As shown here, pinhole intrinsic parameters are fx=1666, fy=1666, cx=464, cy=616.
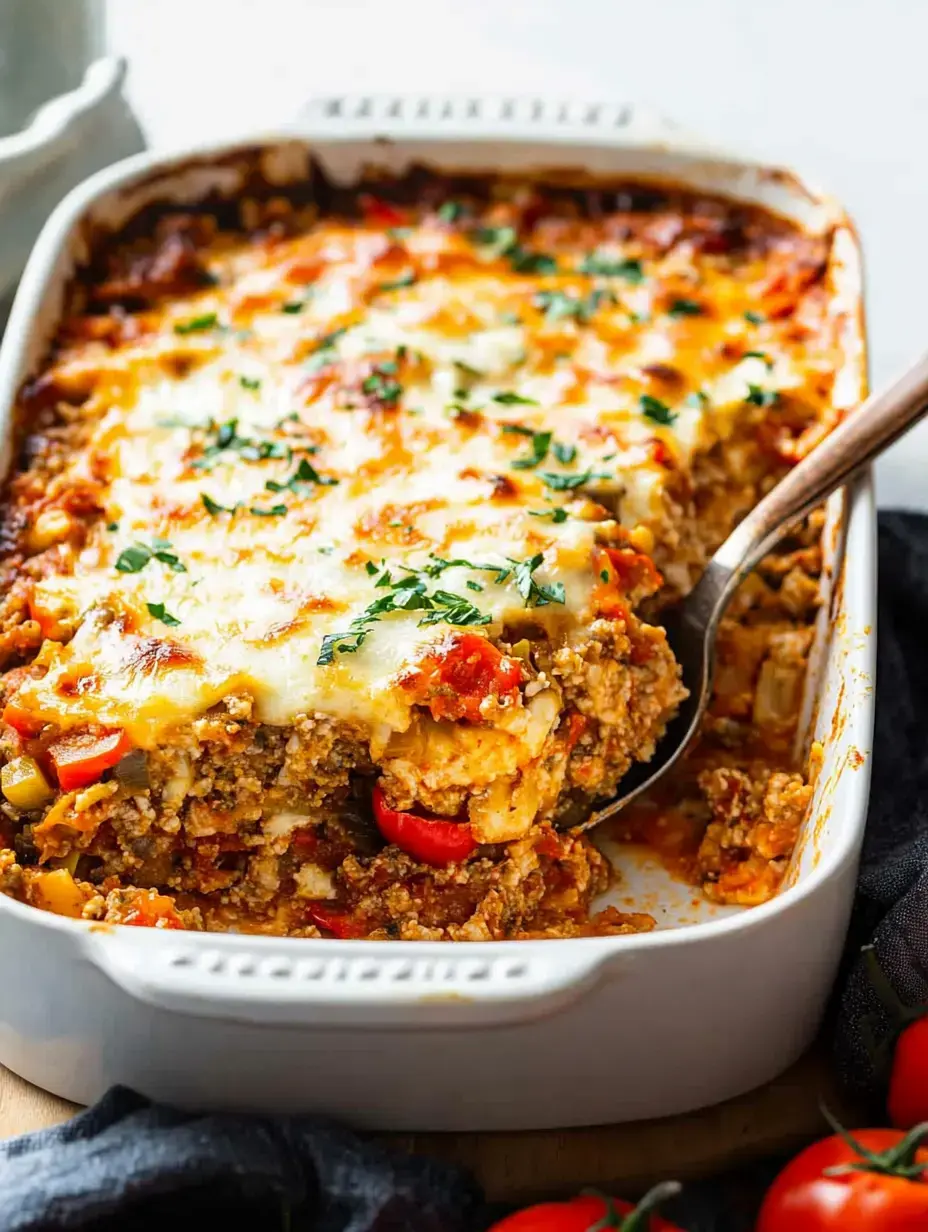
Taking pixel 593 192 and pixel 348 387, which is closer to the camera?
pixel 348 387

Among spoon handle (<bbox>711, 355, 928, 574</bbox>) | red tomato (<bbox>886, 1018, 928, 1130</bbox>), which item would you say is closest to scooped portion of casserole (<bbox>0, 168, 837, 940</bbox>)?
spoon handle (<bbox>711, 355, 928, 574</bbox>)

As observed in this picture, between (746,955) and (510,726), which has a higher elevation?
(510,726)

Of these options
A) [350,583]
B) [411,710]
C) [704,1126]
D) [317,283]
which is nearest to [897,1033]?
[704,1126]

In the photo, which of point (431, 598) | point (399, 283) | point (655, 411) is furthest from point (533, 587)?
point (399, 283)

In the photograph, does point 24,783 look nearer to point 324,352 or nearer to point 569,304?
point 324,352

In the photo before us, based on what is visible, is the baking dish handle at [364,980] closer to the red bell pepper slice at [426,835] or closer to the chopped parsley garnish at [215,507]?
the red bell pepper slice at [426,835]

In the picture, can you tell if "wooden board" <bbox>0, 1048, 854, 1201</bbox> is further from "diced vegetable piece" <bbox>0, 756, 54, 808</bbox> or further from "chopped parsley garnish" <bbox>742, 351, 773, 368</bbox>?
"chopped parsley garnish" <bbox>742, 351, 773, 368</bbox>

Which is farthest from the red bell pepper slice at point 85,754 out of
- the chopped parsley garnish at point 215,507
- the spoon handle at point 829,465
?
the spoon handle at point 829,465

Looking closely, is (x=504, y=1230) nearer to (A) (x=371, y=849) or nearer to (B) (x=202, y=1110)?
(B) (x=202, y=1110)
